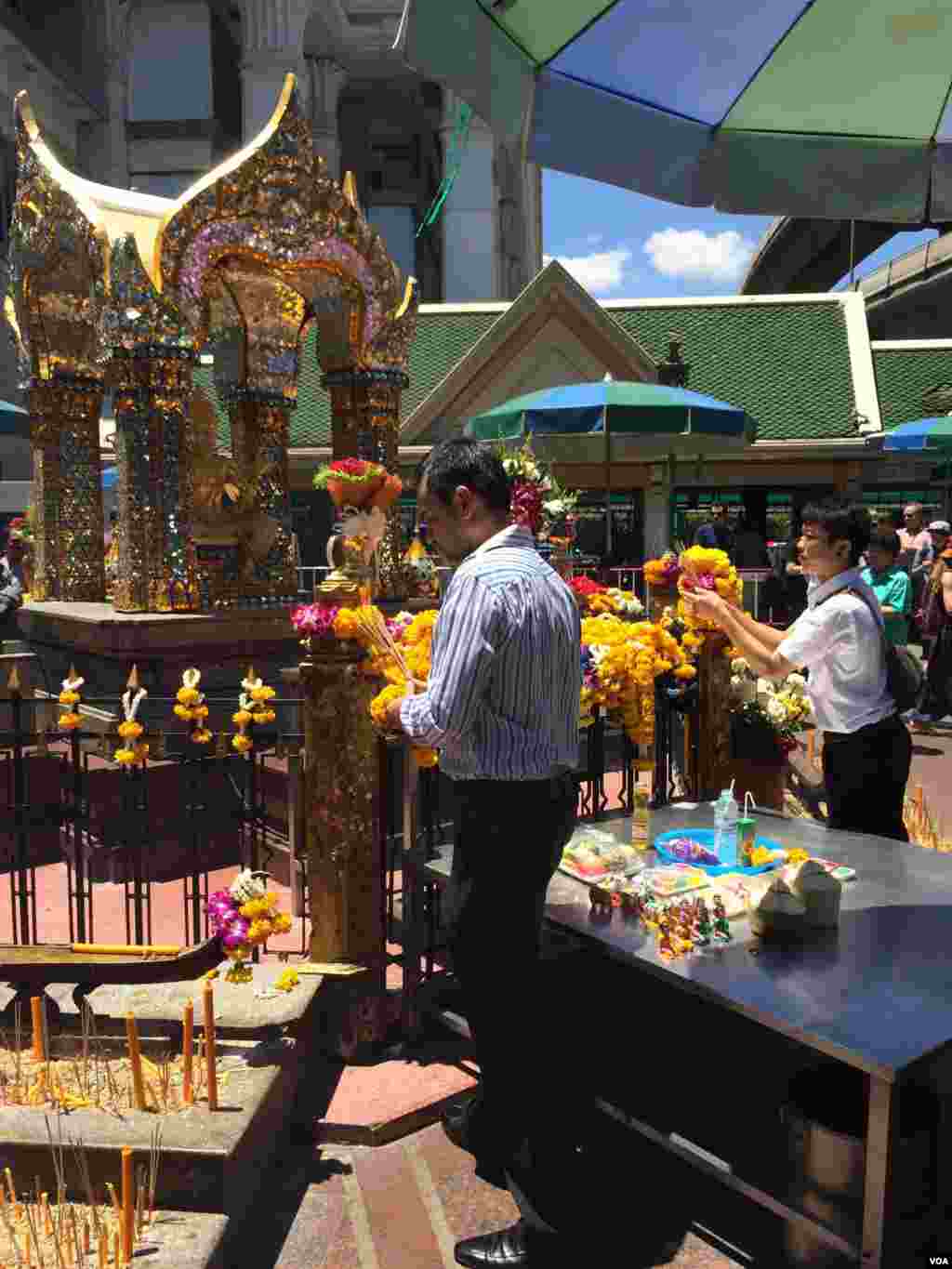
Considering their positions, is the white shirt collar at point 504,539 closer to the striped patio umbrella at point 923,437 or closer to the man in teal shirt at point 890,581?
the man in teal shirt at point 890,581

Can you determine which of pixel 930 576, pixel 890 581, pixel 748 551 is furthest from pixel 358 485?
pixel 748 551

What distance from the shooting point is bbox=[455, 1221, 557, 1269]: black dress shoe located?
2.69 meters

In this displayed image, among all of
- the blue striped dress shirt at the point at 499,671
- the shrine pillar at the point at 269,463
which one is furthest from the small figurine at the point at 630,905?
the shrine pillar at the point at 269,463

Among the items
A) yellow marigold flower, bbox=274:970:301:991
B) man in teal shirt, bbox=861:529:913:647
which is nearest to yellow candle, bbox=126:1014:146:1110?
yellow marigold flower, bbox=274:970:301:991

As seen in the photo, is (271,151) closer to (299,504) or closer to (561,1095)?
(561,1095)

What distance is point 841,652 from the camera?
384 cm

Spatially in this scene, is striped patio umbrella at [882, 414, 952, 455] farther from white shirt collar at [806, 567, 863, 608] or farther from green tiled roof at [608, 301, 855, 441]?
white shirt collar at [806, 567, 863, 608]

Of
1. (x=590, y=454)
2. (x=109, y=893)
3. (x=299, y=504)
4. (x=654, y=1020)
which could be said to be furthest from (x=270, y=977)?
(x=299, y=504)

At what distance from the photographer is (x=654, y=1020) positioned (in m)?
3.90

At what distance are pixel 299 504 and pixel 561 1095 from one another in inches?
682

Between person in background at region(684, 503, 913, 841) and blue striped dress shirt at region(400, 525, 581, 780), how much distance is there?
1.49m

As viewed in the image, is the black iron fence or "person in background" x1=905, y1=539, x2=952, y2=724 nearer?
the black iron fence

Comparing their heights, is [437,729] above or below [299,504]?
below

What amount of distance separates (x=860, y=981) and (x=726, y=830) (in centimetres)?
132
